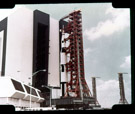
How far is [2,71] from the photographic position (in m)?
77.8

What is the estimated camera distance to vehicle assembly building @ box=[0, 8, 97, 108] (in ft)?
259

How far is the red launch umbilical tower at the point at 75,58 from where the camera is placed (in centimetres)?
8844

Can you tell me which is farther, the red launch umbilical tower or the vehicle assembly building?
the red launch umbilical tower

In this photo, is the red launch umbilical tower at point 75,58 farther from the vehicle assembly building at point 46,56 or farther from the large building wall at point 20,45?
the large building wall at point 20,45

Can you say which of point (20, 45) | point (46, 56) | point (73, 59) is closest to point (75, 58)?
point (73, 59)

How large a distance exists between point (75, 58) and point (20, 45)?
2318 cm

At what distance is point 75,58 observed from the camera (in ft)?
301

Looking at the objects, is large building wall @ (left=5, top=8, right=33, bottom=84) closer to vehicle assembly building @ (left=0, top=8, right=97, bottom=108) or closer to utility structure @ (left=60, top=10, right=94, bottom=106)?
vehicle assembly building @ (left=0, top=8, right=97, bottom=108)

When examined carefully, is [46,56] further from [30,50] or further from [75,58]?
[75,58]

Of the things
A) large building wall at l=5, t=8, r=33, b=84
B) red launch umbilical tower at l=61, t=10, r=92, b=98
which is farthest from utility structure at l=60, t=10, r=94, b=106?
large building wall at l=5, t=8, r=33, b=84

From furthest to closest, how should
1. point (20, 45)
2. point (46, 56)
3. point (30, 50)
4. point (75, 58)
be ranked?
point (75, 58) < point (46, 56) < point (30, 50) < point (20, 45)

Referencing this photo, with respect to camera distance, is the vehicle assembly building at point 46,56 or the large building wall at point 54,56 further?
the large building wall at point 54,56

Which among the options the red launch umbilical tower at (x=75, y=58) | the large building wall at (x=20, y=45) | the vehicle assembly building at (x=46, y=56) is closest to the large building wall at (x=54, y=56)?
the vehicle assembly building at (x=46, y=56)

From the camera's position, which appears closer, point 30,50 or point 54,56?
point 30,50
